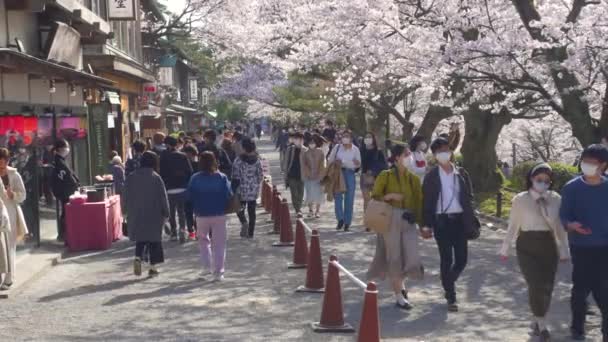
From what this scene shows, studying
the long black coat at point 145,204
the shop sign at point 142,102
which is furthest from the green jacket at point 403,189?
the shop sign at point 142,102

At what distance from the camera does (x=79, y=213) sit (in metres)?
14.0

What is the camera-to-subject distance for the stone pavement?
8203 millimetres

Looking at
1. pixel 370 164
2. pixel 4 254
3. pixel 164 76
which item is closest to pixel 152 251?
pixel 4 254

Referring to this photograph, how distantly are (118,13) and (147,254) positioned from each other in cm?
1359

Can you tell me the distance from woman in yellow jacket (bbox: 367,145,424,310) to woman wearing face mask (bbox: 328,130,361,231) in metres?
6.93

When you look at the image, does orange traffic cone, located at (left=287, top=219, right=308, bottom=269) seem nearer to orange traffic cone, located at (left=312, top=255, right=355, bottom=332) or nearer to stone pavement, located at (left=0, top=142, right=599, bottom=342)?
stone pavement, located at (left=0, top=142, right=599, bottom=342)

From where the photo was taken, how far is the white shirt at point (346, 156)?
16688 millimetres

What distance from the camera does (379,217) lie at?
9.03m

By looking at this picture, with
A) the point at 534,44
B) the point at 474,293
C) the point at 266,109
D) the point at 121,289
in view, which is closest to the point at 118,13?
the point at 534,44

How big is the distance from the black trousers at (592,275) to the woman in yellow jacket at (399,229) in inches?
73.7

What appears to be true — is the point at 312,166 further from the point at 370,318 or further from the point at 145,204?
the point at 370,318

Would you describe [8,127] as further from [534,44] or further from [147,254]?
[534,44]

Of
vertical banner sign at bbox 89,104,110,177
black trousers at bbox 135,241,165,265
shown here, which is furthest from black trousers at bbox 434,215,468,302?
vertical banner sign at bbox 89,104,110,177

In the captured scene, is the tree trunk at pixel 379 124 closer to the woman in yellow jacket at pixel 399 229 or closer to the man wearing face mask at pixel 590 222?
the woman in yellow jacket at pixel 399 229
